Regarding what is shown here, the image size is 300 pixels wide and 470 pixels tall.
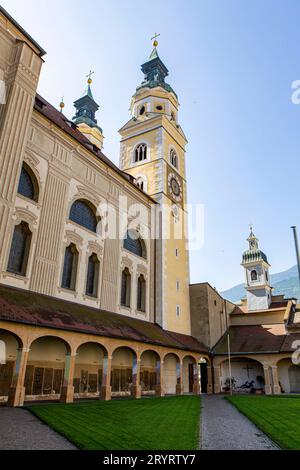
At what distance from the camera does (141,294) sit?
88.8 feet

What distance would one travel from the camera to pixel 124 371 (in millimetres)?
22516

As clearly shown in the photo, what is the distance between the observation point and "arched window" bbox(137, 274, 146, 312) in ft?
87.5

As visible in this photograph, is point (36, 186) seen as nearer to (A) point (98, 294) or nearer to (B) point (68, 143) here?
(B) point (68, 143)

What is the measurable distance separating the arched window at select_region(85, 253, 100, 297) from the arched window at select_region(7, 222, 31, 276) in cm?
524

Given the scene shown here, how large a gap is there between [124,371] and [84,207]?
36.6 feet

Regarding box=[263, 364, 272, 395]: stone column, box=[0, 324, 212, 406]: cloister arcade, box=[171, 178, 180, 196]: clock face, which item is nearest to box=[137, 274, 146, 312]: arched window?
box=[0, 324, 212, 406]: cloister arcade

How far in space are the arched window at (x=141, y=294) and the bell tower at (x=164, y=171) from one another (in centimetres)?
167

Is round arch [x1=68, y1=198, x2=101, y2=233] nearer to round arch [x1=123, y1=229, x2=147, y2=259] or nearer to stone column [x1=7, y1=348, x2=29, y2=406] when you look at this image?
round arch [x1=123, y1=229, x2=147, y2=259]

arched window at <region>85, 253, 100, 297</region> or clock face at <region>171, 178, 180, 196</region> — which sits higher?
clock face at <region>171, 178, 180, 196</region>

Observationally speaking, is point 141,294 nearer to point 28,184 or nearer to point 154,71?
point 28,184

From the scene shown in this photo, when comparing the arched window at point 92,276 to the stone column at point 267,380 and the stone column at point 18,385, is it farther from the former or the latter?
the stone column at point 267,380

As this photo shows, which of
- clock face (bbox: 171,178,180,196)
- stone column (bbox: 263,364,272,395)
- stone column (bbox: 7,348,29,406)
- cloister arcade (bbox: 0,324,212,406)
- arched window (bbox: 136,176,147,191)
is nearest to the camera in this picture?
stone column (bbox: 7,348,29,406)

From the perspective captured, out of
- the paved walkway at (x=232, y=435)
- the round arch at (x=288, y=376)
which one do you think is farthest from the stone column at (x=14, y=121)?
the round arch at (x=288, y=376)
